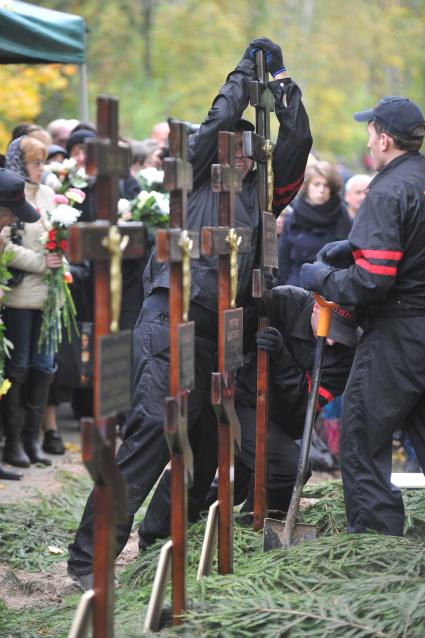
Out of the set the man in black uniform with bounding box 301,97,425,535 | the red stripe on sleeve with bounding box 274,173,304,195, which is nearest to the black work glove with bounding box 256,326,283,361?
the man in black uniform with bounding box 301,97,425,535

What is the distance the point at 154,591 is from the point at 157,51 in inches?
1024

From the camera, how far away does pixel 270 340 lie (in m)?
5.48

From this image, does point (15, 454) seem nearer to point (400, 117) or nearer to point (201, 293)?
point (201, 293)

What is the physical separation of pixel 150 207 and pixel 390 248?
3.98 metres

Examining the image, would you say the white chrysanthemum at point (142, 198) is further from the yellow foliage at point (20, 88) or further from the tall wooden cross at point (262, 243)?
the yellow foliage at point (20, 88)

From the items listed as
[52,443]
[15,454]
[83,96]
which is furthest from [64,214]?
[83,96]

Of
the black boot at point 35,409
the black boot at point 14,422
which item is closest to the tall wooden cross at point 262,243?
the black boot at point 14,422

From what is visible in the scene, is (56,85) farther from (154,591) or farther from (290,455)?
(154,591)

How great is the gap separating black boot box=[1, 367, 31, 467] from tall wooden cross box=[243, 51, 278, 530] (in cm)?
278

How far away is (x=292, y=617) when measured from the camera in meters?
4.00

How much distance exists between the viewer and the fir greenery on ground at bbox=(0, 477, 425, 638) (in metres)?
3.94

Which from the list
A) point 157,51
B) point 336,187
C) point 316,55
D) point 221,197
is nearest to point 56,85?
point 336,187

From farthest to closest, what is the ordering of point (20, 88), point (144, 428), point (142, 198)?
point (20, 88) < point (142, 198) < point (144, 428)

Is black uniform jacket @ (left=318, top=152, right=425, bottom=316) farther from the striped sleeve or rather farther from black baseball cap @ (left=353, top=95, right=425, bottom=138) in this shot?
black baseball cap @ (left=353, top=95, right=425, bottom=138)
